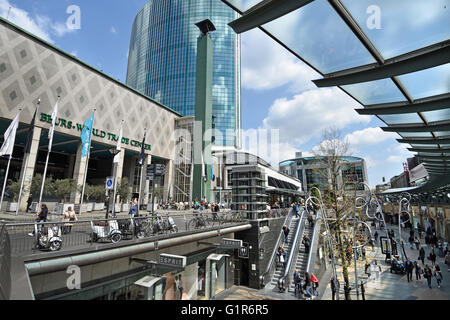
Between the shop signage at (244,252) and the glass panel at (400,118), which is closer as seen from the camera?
the glass panel at (400,118)

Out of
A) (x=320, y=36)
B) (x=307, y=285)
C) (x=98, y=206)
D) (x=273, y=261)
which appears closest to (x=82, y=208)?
(x=98, y=206)

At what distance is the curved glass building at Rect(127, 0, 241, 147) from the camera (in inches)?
3425

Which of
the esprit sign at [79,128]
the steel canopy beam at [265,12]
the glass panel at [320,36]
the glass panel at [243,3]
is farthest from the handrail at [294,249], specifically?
the esprit sign at [79,128]

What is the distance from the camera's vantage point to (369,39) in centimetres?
439

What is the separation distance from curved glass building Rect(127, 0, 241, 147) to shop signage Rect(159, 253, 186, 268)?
257 feet

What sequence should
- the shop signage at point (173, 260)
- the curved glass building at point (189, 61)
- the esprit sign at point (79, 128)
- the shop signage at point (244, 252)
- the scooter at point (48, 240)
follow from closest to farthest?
the scooter at point (48, 240), the shop signage at point (173, 260), the shop signage at point (244, 252), the esprit sign at point (79, 128), the curved glass building at point (189, 61)

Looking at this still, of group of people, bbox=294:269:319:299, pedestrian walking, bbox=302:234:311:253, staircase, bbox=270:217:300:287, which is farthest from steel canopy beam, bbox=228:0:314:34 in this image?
pedestrian walking, bbox=302:234:311:253

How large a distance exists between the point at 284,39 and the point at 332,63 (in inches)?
57.9

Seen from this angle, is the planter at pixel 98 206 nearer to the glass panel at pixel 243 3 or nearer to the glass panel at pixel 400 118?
the glass panel at pixel 243 3

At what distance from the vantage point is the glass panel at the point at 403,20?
147 inches

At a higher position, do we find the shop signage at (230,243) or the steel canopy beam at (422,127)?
the steel canopy beam at (422,127)

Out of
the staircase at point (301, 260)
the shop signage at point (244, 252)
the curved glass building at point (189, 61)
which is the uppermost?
the curved glass building at point (189, 61)

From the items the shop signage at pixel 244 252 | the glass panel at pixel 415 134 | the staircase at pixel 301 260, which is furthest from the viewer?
the shop signage at pixel 244 252
